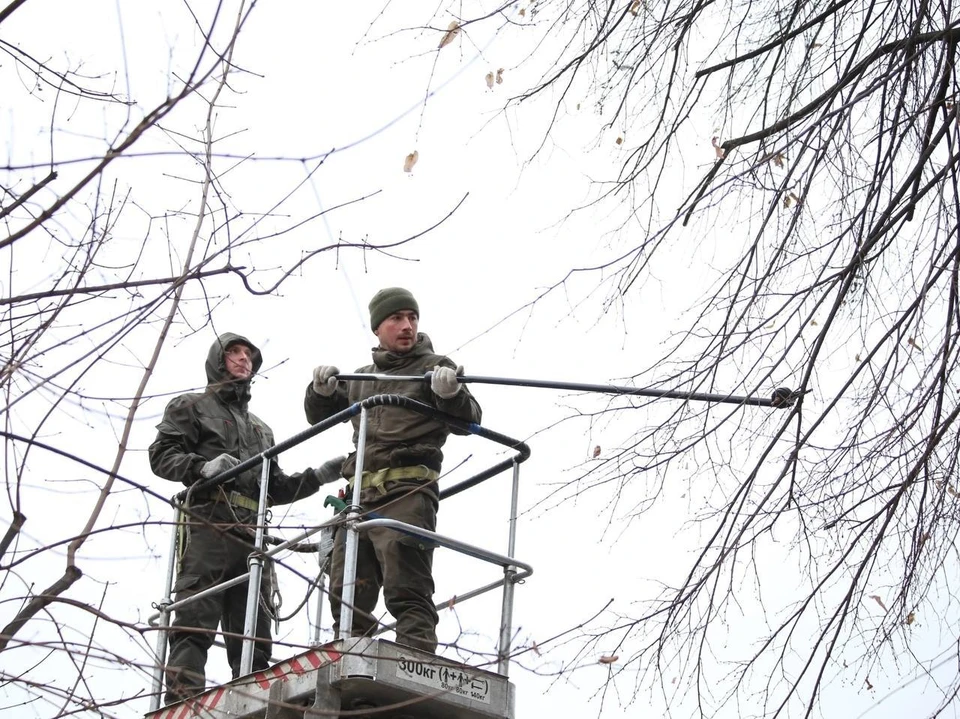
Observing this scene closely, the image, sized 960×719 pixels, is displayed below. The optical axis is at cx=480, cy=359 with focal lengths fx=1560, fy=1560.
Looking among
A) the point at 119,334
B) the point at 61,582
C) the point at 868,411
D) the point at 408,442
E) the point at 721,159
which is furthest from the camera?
the point at 408,442

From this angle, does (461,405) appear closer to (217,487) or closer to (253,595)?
(253,595)

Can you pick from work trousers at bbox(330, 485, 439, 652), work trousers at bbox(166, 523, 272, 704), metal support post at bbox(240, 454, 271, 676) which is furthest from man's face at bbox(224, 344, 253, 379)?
work trousers at bbox(330, 485, 439, 652)

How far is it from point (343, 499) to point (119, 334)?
245 centimetres

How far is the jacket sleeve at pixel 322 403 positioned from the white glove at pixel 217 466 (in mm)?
469

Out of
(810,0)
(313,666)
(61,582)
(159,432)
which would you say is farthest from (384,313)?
(61,582)

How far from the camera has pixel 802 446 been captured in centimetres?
593

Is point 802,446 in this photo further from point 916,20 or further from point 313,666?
point 313,666

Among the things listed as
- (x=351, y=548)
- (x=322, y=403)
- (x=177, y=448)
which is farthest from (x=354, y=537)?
(x=177, y=448)

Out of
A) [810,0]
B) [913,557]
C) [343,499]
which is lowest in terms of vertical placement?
[913,557]

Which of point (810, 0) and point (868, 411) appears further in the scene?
point (810, 0)

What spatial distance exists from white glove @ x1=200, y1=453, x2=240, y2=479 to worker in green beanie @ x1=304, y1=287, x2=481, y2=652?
0.48 meters

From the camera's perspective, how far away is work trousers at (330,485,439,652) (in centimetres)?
700

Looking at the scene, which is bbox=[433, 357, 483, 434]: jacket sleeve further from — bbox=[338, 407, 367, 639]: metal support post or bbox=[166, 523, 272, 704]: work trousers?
bbox=[166, 523, 272, 704]: work trousers

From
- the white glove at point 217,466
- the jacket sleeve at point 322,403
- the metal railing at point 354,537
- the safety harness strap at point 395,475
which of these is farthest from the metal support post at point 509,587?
the white glove at point 217,466
